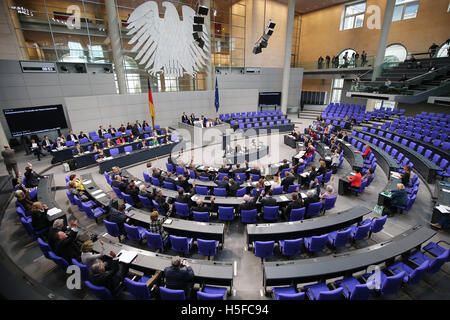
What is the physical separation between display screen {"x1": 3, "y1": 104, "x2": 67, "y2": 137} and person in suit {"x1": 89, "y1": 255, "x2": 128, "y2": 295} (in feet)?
45.7

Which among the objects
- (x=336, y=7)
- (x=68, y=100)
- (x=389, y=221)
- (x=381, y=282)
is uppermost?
(x=336, y=7)

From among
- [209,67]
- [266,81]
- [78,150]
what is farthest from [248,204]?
[266,81]

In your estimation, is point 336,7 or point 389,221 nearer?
point 389,221

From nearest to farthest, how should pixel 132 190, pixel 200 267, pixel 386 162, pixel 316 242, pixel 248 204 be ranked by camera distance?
1. pixel 200 267
2. pixel 316 242
3. pixel 248 204
4. pixel 132 190
5. pixel 386 162

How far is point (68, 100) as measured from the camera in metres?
13.8

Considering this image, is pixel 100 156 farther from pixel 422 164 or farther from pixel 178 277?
pixel 422 164

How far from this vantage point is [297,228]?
558cm

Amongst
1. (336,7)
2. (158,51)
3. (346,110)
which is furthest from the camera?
(336,7)

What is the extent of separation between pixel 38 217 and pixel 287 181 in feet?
24.9

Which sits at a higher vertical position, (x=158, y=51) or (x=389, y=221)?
(x=158, y=51)

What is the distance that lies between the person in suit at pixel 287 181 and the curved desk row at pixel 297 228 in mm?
2227

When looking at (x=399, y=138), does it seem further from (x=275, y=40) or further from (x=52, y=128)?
(x=52, y=128)
